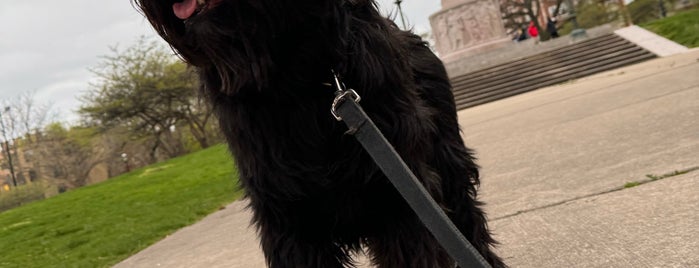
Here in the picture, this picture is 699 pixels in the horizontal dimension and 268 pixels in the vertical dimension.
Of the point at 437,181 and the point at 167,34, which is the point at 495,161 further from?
the point at 167,34

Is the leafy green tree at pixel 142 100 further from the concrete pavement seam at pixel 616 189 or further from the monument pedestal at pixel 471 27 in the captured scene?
the concrete pavement seam at pixel 616 189

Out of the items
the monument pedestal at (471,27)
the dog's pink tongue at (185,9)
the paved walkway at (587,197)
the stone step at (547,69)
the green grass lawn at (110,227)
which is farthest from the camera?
the monument pedestal at (471,27)

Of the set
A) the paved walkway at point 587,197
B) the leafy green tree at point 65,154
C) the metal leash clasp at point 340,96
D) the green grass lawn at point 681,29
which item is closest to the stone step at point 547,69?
the green grass lawn at point 681,29

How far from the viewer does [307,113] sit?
196 cm

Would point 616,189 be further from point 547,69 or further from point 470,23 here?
point 470,23

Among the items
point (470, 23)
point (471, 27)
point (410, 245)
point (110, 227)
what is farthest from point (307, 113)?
point (471, 27)

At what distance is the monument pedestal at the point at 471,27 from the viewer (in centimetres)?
3011

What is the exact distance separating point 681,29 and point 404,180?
81.2 feet

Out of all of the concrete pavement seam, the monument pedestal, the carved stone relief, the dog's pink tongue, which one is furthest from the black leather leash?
the carved stone relief

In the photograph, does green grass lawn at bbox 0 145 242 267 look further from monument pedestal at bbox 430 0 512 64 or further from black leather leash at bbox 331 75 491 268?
monument pedestal at bbox 430 0 512 64

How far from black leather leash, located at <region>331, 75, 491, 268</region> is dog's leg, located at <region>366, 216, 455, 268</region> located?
368 millimetres

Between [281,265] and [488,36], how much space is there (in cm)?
2956

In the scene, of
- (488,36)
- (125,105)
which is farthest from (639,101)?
(125,105)

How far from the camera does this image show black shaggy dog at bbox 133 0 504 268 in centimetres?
184
